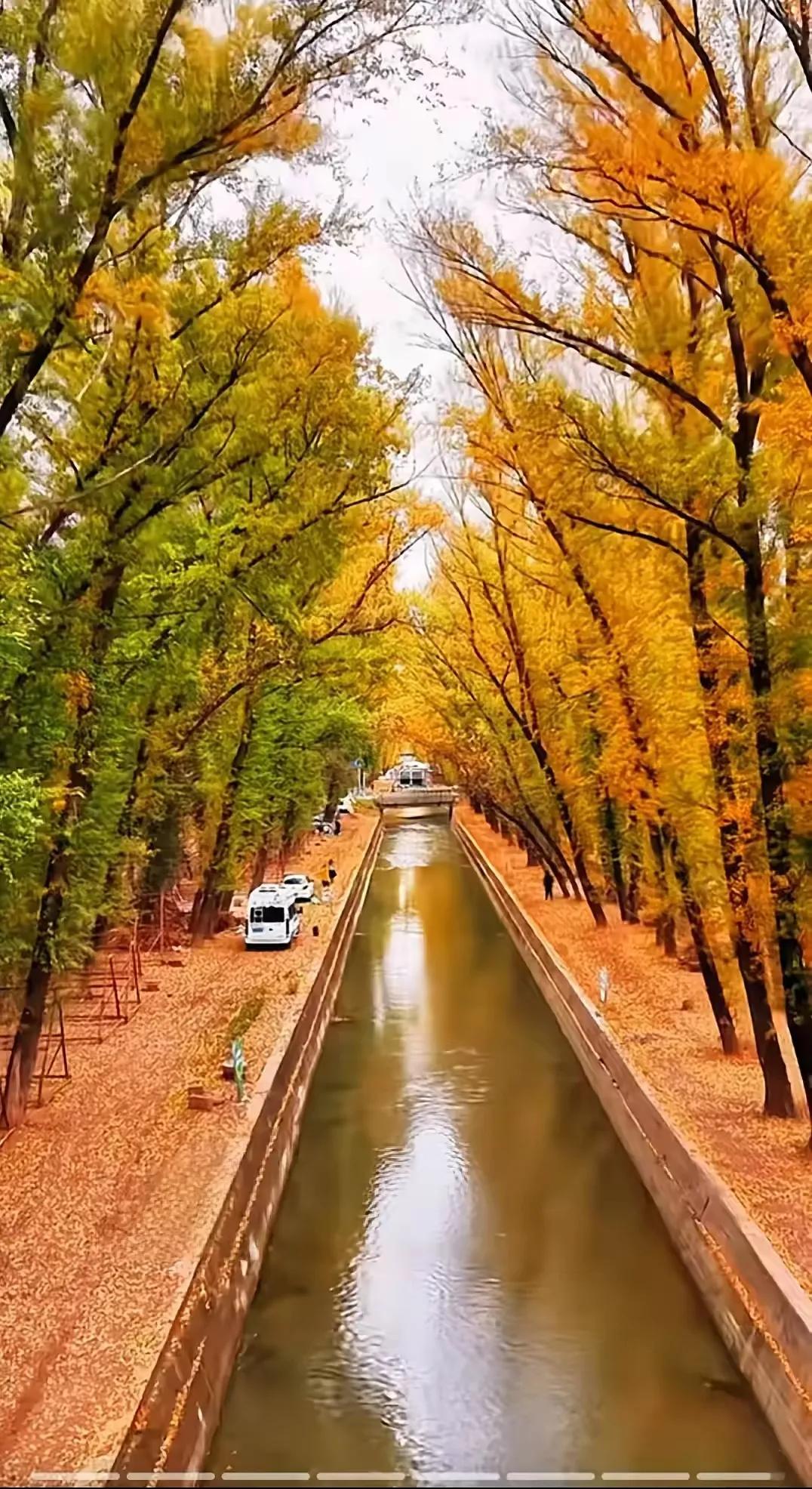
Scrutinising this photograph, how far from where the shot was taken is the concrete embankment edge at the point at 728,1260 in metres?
7.30

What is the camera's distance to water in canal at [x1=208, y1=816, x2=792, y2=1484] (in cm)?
758

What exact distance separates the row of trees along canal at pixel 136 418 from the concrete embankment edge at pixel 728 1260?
599 cm

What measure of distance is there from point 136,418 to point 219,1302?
7.07 meters

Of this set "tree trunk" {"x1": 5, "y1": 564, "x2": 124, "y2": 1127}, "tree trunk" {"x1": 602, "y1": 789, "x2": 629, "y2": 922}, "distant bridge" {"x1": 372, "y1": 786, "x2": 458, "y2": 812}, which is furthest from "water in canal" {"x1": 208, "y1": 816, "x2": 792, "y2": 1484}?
"distant bridge" {"x1": 372, "y1": 786, "x2": 458, "y2": 812}

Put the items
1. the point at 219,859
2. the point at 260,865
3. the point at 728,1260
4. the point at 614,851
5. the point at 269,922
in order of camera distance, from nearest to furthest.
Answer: the point at 728,1260
the point at 614,851
the point at 219,859
the point at 269,922
the point at 260,865

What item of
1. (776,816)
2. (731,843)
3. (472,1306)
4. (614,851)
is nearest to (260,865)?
(614,851)

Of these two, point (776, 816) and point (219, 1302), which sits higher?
point (776, 816)

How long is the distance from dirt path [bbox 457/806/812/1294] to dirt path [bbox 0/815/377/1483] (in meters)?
4.34

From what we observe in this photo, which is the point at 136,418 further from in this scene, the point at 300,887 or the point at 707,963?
the point at 300,887

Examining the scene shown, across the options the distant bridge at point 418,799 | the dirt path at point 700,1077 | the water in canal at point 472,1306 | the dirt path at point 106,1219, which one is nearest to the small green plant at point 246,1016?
the dirt path at point 106,1219

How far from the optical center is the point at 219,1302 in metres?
8.68

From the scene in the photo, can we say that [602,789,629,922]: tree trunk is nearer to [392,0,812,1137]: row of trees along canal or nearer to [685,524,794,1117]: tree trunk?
[392,0,812,1137]: row of trees along canal

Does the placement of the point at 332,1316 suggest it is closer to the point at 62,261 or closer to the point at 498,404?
the point at 62,261

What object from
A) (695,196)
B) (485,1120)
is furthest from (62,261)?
(485,1120)
